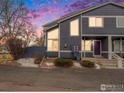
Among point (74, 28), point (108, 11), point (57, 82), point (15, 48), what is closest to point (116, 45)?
point (108, 11)

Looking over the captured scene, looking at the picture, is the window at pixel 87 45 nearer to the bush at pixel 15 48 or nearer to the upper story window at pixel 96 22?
the upper story window at pixel 96 22

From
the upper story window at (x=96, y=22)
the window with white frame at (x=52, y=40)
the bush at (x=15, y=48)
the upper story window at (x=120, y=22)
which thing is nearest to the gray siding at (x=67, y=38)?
the window with white frame at (x=52, y=40)

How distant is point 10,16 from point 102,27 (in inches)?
869

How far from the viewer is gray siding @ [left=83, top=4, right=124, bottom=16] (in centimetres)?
3697

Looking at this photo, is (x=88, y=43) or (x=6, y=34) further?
(x=6, y=34)

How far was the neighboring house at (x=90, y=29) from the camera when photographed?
120ft

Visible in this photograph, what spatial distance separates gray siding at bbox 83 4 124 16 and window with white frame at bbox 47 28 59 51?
467 cm

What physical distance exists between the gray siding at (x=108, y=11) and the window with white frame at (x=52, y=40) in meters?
4.67

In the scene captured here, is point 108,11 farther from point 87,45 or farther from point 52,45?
point 52,45

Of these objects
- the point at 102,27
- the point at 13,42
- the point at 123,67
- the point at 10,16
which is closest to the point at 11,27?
the point at 10,16

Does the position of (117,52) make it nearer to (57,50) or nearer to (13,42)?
(57,50)

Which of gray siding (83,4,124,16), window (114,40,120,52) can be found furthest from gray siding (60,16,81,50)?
window (114,40,120,52)

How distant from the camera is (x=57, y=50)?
3838cm

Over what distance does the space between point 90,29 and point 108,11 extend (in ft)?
10.1
